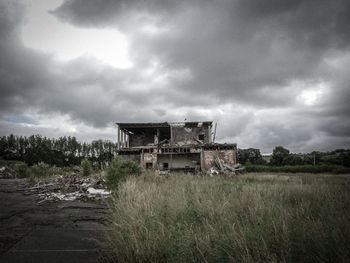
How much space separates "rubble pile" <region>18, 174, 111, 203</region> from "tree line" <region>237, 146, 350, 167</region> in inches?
1883

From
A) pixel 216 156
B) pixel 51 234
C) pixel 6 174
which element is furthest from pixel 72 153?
pixel 51 234

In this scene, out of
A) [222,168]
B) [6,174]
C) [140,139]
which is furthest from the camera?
[140,139]

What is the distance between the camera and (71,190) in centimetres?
1319

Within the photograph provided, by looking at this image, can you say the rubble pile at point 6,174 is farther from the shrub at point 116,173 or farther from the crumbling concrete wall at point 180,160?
the shrub at point 116,173

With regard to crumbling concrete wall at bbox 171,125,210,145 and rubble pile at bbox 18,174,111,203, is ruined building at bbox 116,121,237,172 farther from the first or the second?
rubble pile at bbox 18,174,111,203

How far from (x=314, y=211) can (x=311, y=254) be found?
7.14 feet

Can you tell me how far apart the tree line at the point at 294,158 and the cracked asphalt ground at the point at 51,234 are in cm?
5094

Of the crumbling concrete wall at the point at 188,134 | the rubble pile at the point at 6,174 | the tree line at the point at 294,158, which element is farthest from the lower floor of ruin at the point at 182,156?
the tree line at the point at 294,158

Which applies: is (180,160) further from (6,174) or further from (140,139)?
(6,174)

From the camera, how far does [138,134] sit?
32562 millimetres

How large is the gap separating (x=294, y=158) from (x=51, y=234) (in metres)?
60.5

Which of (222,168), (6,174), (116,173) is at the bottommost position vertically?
(6,174)

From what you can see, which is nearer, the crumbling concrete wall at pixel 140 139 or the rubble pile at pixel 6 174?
the rubble pile at pixel 6 174

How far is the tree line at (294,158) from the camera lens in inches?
1912
